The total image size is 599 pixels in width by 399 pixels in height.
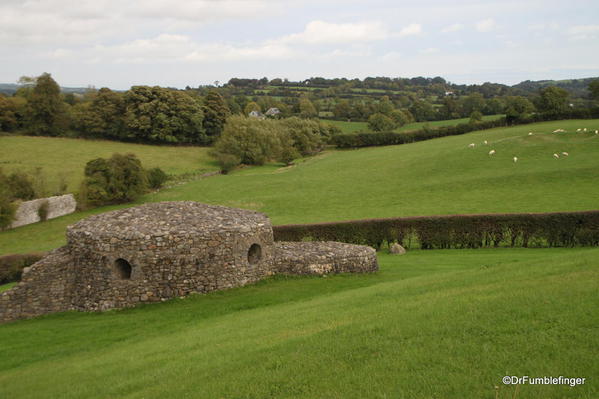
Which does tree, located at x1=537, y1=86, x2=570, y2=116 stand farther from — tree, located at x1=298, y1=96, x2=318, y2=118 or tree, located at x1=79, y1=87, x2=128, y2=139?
tree, located at x1=79, y1=87, x2=128, y2=139

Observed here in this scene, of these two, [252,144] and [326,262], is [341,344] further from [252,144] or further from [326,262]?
[252,144]

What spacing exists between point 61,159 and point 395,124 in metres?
70.3

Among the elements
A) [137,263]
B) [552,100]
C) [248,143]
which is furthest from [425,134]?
[137,263]

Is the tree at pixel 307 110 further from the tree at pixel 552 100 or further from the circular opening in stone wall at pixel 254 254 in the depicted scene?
the circular opening in stone wall at pixel 254 254

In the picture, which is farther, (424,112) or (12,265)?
(424,112)

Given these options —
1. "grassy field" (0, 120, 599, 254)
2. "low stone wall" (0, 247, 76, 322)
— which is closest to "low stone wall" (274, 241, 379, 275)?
"low stone wall" (0, 247, 76, 322)

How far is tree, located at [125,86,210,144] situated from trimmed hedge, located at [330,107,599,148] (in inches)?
1104

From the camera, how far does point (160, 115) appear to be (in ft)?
256

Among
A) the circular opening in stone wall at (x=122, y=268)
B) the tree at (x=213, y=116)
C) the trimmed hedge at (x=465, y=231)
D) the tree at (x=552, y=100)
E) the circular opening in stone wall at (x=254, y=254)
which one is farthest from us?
the tree at (x=213, y=116)

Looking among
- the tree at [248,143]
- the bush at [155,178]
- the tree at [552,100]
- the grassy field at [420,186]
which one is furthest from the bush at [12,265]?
the tree at [552,100]

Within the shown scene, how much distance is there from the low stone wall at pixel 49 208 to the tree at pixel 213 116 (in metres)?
41.6

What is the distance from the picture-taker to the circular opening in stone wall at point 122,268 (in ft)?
54.8

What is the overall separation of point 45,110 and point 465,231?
251 feet

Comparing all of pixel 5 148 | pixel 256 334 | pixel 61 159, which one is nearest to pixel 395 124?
pixel 61 159
